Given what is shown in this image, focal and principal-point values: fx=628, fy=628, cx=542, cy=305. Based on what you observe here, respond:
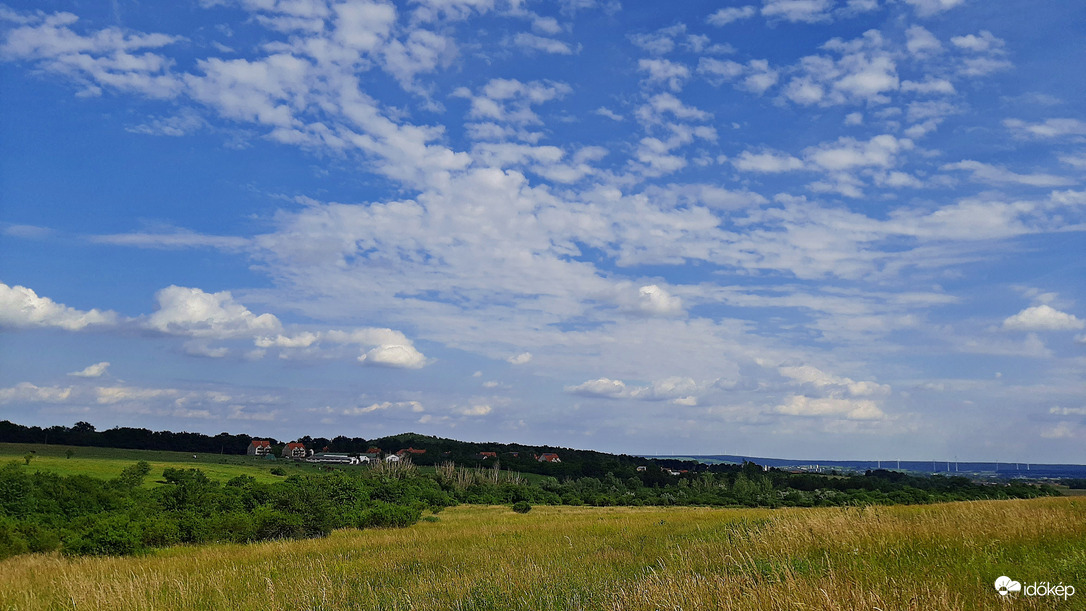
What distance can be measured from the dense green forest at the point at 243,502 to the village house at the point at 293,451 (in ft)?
300

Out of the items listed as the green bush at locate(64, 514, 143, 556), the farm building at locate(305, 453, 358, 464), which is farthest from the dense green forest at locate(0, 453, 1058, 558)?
the farm building at locate(305, 453, 358, 464)

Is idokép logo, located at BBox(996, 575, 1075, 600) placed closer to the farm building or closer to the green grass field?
the green grass field

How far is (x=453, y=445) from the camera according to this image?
563ft

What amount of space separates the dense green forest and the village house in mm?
91409

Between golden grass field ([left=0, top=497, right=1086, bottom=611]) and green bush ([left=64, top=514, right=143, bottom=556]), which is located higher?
golden grass field ([left=0, top=497, right=1086, bottom=611])

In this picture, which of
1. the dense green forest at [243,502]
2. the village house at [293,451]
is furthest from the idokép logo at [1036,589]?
the village house at [293,451]

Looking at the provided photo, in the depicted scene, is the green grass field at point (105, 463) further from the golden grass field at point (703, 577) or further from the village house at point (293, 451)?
the golden grass field at point (703, 577)

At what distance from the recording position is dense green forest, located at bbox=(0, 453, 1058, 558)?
2658 centimetres

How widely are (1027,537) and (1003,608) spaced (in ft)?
17.7

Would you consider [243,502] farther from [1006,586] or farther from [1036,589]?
[1036,589]

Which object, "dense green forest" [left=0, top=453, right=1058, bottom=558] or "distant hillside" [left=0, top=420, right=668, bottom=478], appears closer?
"dense green forest" [left=0, top=453, right=1058, bottom=558]

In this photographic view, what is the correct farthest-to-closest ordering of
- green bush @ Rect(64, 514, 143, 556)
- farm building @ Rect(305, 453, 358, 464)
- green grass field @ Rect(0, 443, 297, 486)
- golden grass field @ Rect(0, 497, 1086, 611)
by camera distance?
farm building @ Rect(305, 453, 358, 464) < green grass field @ Rect(0, 443, 297, 486) < green bush @ Rect(64, 514, 143, 556) < golden grass field @ Rect(0, 497, 1086, 611)

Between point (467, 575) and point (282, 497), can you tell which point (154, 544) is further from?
point (467, 575)

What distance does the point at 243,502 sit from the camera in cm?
4347
